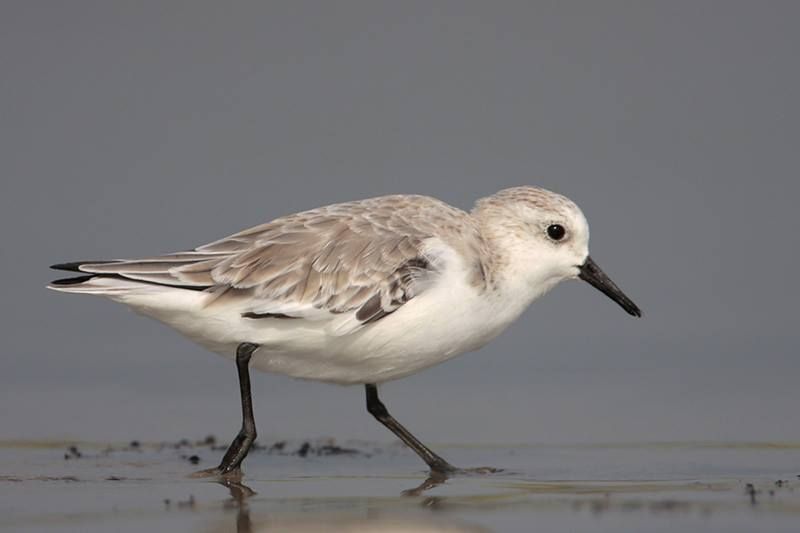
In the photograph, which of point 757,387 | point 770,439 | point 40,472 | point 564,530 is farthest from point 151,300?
point 757,387

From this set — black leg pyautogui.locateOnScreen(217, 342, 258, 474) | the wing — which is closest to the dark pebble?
black leg pyautogui.locateOnScreen(217, 342, 258, 474)

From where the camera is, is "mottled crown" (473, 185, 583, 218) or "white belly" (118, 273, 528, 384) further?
"mottled crown" (473, 185, 583, 218)

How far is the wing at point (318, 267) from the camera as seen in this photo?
8.61 meters

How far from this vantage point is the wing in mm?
8609

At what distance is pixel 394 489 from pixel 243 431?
0.96 m

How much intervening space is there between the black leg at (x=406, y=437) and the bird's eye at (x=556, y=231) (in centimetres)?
138

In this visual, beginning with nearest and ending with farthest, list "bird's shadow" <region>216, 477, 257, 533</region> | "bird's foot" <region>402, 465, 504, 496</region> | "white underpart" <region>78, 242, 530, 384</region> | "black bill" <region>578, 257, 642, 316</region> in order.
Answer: "bird's shadow" <region>216, 477, 257, 533</region> → "bird's foot" <region>402, 465, 504, 496</region> → "white underpart" <region>78, 242, 530, 384</region> → "black bill" <region>578, 257, 642, 316</region>

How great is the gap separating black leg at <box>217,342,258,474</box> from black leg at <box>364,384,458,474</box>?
0.92m

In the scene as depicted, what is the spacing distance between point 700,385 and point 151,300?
4466mm

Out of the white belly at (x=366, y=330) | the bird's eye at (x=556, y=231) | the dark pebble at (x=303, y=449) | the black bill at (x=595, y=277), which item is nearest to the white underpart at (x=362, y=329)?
the white belly at (x=366, y=330)

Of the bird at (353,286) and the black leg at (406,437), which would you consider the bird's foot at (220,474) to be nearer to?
the bird at (353,286)

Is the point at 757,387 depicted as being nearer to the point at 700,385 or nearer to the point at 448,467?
the point at 700,385

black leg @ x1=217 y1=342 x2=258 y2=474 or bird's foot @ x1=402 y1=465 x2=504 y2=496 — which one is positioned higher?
black leg @ x1=217 y1=342 x2=258 y2=474

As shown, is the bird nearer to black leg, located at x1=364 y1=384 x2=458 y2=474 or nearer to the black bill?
black leg, located at x1=364 y1=384 x2=458 y2=474
